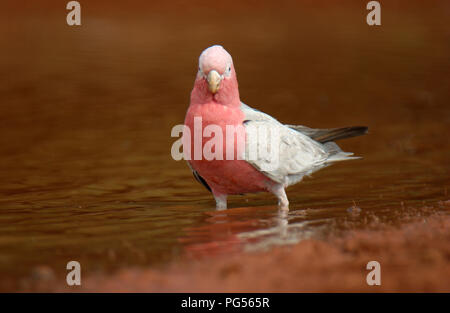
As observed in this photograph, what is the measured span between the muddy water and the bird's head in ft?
3.80

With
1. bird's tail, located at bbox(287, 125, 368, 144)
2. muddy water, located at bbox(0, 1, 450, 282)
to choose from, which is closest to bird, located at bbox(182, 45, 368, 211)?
bird's tail, located at bbox(287, 125, 368, 144)

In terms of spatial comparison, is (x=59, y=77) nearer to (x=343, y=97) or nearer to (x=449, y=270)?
(x=343, y=97)

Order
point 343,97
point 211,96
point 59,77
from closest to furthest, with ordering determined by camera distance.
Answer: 1. point 211,96
2. point 343,97
3. point 59,77

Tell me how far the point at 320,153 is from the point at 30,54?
13670mm

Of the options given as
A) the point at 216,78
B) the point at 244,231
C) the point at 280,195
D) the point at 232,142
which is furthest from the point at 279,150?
the point at 244,231

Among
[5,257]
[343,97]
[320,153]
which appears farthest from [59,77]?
[5,257]

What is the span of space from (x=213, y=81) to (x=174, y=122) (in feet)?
20.3

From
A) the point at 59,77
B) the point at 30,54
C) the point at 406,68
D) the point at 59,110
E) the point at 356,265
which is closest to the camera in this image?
the point at 356,265

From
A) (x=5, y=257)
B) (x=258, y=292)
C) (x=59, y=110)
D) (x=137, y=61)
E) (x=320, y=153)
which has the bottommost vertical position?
(x=258, y=292)

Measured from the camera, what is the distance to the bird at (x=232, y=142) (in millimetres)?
6422

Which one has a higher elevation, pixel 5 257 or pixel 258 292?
pixel 5 257

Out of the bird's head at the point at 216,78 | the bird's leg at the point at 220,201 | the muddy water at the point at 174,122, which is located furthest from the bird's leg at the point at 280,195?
the bird's head at the point at 216,78

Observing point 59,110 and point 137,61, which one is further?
point 137,61

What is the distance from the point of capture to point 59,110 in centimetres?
1334
